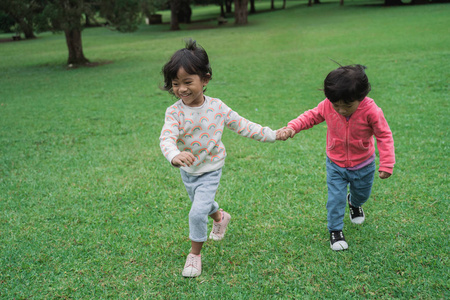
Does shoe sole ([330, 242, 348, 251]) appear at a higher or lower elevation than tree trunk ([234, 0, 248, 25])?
lower

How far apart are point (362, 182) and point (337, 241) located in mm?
473

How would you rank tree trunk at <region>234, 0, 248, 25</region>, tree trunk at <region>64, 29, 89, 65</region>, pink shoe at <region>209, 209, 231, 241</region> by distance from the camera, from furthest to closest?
tree trunk at <region>234, 0, 248, 25</region>, tree trunk at <region>64, 29, 89, 65</region>, pink shoe at <region>209, 209, 231, 241</region>

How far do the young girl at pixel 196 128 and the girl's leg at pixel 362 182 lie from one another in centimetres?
87

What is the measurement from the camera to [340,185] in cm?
291

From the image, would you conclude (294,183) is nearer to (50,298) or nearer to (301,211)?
(301,211)

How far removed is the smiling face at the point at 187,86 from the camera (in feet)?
8.36

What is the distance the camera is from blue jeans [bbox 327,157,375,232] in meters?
2.88

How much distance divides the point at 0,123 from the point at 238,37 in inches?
619

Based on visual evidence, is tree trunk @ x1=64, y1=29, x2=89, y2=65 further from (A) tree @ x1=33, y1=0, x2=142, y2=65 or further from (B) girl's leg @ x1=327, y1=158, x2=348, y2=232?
(B) girl's leg @ x1=327, y1=158, x2=348, y2=232

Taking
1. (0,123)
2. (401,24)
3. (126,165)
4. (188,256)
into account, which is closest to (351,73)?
(188,256)

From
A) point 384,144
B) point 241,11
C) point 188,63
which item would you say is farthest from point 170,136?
point 241,11

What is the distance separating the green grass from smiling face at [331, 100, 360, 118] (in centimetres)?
101

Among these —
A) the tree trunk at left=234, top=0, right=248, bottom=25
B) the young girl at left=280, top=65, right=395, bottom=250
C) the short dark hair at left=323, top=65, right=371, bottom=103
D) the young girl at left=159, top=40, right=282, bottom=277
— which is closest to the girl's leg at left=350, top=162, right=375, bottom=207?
the young girl at left=280, top=65, right=395, bottom=250

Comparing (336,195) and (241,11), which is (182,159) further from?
(241,11)
